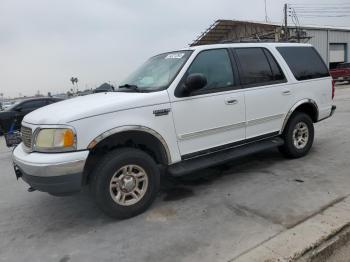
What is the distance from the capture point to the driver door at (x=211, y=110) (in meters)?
4.14

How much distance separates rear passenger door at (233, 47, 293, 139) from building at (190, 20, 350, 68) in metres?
24.2

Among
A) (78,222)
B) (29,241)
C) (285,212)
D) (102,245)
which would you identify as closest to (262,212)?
(285,212)

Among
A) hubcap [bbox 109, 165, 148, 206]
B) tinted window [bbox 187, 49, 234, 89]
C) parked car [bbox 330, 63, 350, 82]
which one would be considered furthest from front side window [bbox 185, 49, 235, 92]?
parked car [bbox 330, 63, 350, 82]

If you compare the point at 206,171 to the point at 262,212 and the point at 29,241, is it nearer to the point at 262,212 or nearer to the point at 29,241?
the point at 262,212

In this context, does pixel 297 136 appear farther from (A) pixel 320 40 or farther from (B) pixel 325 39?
(B) pixel 325 39

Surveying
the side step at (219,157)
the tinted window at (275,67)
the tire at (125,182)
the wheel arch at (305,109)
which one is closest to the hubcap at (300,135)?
the wheel arch at (305,109)

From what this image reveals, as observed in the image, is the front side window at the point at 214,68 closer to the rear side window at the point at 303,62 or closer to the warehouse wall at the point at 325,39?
the rear side window at the point at 303,62

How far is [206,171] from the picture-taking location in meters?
5.36

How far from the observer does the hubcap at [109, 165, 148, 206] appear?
372cm

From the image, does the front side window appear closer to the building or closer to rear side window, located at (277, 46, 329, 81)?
rear side window, located at (277, 46, 329, 81)

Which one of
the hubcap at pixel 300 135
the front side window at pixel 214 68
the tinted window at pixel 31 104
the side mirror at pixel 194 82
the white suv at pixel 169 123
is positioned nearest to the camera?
the white suv at pixel 169 123

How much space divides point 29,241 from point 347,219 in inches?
129

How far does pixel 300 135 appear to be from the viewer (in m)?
5.64

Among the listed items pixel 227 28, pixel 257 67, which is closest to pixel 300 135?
pixel 257 67
